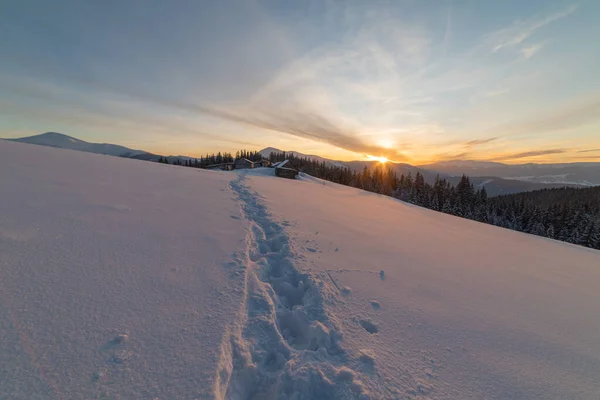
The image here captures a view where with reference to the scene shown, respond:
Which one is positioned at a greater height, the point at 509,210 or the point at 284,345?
the point at 284,345

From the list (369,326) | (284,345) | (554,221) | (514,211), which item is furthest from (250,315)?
(514,211)

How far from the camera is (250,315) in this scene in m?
3.04

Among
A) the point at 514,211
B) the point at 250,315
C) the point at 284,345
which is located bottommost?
the point at 514,211

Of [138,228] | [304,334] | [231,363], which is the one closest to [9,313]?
[231,363]

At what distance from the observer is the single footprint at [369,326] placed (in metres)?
3.04

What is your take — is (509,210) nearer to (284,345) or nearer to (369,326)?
(369,326)

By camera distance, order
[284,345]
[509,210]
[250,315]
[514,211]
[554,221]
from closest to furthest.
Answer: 1. [284,345]
2. [250,315]
3. [554,221]
4. [514,211]
5. [509,210]

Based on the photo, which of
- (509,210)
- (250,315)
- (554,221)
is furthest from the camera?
(509,210)

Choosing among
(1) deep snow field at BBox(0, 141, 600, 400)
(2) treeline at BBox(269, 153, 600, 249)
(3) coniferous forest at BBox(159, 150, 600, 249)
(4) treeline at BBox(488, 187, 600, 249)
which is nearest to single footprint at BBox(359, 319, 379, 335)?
(1) deep snow field at BBox(0, 141, 600, 400)

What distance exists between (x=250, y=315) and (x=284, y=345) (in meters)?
0.60

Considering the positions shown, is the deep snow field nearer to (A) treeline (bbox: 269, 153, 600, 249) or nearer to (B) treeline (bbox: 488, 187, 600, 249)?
(A) treeline (bbox: 269, 153, 600, 249)

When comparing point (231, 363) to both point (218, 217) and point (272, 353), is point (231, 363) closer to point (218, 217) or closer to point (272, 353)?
point (272, 353)

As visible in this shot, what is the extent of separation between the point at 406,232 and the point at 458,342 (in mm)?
5420

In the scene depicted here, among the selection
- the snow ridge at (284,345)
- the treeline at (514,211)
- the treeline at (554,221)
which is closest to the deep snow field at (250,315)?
the snow ridge at (284,345)
